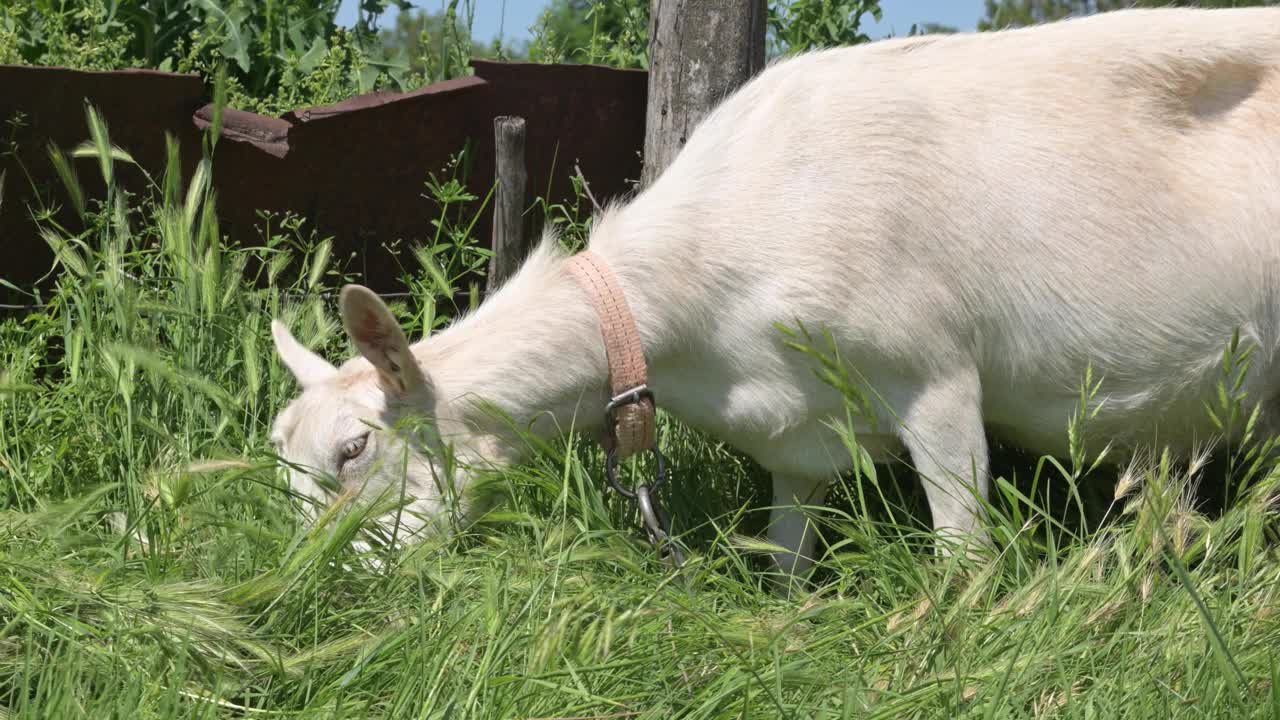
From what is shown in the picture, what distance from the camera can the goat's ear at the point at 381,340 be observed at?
3238mm

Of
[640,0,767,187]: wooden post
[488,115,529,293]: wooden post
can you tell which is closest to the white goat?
[640,0,767,187]: wooden post

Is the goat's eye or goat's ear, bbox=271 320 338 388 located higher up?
goat's ear, bbox=271 320 338 388

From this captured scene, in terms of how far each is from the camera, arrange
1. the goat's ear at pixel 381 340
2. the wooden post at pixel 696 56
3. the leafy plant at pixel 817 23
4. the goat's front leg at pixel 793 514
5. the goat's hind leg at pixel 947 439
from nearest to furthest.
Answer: the goat's ear at pixel 381 340, the goat's hind leg at pixel 947 439, the goat's front leg at pixel 793 514, the wooden post at pixel 696 56, the leafy plant at pixel 817 23

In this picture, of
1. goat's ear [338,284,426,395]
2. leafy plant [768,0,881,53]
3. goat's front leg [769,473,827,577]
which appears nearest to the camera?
goat's ear [338,284,426,395]

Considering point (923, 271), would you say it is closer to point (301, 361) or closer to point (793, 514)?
point (793, 514)

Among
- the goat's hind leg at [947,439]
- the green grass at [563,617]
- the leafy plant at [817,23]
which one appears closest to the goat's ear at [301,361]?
the green grass at [563,617]

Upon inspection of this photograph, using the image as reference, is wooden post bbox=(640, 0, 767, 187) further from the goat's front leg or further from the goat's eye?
the goat's eye

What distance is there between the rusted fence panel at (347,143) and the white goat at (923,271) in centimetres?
170

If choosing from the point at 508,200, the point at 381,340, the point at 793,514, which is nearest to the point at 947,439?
the point at 793,514

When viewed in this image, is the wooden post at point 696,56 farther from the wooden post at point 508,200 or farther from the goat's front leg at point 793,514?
the goat's front leg at point 793,514

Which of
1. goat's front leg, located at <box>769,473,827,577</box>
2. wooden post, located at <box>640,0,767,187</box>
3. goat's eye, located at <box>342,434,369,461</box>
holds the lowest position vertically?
goat's front leg, located at <box>769,473,827,577</box>

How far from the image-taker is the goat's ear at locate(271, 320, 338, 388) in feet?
12.3

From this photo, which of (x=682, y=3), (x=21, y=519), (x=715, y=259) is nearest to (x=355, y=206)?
(x=682, y=3)

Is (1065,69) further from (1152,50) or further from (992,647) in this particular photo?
(992,647)
